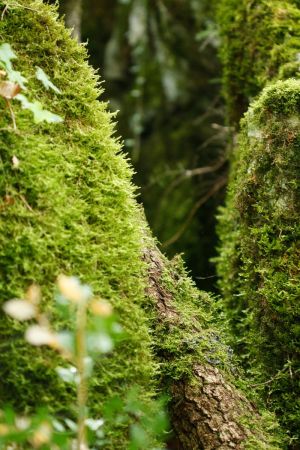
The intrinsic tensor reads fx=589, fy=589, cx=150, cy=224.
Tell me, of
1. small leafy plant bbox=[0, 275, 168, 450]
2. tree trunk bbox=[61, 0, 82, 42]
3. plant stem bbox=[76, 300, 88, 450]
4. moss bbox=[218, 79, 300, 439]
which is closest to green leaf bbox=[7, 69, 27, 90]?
small leafy plant bbox=[0, 275, 168, 450]

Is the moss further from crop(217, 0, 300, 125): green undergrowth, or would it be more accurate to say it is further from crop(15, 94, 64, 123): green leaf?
crop(15, 94, 64, 123): green leaf

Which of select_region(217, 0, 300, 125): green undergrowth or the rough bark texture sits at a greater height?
select_region(217, 0, 300, 125): green undergrowth

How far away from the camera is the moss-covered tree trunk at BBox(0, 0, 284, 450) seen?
144cm

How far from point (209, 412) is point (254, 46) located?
209 cm

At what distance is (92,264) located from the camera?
1561 mm

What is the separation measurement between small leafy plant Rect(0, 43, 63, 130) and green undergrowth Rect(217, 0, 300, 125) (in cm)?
145

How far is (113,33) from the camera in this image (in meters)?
5.22

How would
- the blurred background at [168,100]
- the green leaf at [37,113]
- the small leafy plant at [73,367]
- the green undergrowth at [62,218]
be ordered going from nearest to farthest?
1. the small leafy plant at [73,367]
2. the green undergrowth at [62,218]
3. the green leaf at [37,113]
4. the blurred background at [168,100]

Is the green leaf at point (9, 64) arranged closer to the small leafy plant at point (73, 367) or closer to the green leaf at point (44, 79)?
the green leaf at point (44, 79)

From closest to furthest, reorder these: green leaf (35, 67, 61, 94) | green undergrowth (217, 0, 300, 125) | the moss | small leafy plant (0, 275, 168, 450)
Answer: small leafy plant (0, 275, 168, 450)
green leaf (35, 67, 61, 94)
the moss
green undergrowth (217, 0, 300, 125)

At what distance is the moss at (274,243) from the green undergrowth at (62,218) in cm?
51

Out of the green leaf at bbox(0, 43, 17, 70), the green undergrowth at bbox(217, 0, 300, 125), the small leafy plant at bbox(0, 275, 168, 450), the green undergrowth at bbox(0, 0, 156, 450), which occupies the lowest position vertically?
the small leafy plant at bbox(0, 275, 168, 450)

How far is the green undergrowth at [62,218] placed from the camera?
4.57 ft

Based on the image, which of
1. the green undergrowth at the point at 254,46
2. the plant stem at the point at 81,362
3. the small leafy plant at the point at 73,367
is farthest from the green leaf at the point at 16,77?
the green undergrowth at the point at 254,46
